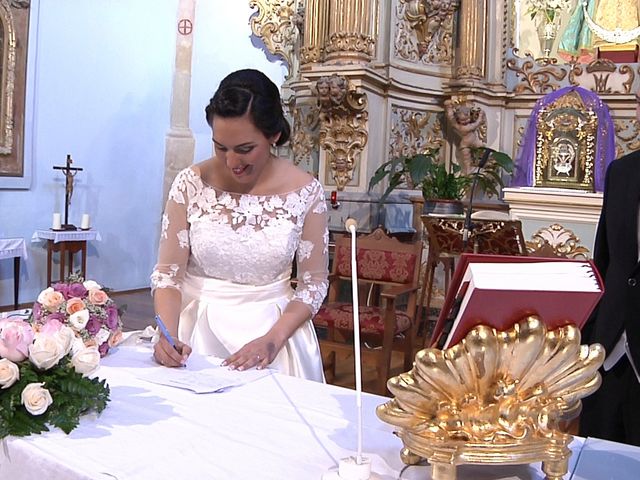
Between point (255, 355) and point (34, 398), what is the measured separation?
0.76m

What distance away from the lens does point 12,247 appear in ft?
22.9

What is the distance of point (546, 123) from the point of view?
7.43 metres

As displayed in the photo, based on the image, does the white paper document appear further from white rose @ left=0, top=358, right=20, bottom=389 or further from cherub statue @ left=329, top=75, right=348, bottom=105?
cherub statue @ left=329, top=75, right=348, bottom=105

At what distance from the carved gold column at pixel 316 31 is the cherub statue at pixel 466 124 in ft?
5.25

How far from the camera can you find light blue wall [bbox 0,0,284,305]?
7762mm

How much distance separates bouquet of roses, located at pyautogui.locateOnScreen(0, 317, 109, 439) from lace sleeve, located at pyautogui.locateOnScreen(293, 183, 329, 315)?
1.02 meters

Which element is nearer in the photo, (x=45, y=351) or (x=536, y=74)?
(x=45, y=351)

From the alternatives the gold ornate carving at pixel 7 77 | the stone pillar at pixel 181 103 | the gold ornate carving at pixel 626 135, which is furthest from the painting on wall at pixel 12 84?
the gold ornate carving at pixel 626 135

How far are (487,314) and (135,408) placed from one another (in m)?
0.88

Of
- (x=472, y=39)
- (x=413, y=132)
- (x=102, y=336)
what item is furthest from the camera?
(x=472, y=39)

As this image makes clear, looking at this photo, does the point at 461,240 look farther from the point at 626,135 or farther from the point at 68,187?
the point at 68,187

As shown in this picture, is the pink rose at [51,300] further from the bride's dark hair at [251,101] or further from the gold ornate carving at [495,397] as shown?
the gold ornate carving at [495,397]

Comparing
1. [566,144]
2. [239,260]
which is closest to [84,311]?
[239,260]

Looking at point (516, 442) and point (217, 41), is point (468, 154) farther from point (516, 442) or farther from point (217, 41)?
point (516, 442)
